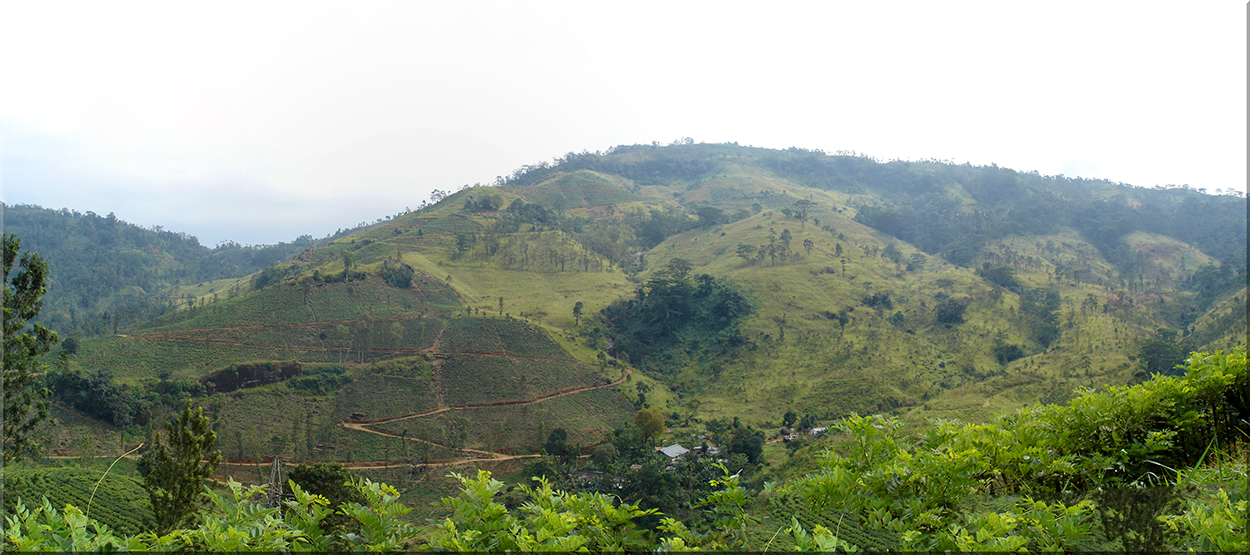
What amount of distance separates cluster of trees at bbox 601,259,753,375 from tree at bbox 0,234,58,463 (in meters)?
32.4

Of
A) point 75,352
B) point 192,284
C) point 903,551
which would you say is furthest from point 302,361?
point 192,284

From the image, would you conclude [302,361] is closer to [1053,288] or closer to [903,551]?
[903,551]

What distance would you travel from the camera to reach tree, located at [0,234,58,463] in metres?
10.7

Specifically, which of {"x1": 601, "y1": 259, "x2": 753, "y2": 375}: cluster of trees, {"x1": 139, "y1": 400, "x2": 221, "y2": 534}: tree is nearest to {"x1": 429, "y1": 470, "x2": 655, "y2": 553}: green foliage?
{"x1": 139, "y1": 400, "x2": 221, "y2": 534}: tree

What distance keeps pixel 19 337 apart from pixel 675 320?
1480 inches

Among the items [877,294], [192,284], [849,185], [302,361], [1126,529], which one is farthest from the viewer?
[849,185]

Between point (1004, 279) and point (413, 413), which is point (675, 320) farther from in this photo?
point (1004, 279)

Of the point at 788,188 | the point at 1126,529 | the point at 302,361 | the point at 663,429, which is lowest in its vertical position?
the point at 663,429

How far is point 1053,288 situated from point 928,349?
22.1 m

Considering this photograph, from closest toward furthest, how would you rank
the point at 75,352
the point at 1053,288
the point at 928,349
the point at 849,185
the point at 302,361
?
1. the point at 75,352
2. the point at 302,361
3. the point at 928,349
4. the point at 1053,288
5. the point at 849,185

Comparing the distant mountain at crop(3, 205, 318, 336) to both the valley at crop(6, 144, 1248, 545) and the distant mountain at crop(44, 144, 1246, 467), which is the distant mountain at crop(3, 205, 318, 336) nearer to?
the valley at crop(6, 144, 1248, 545)

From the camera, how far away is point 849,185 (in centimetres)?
12619

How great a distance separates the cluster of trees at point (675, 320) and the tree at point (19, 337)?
106ft

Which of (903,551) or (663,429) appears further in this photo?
(663,429)
